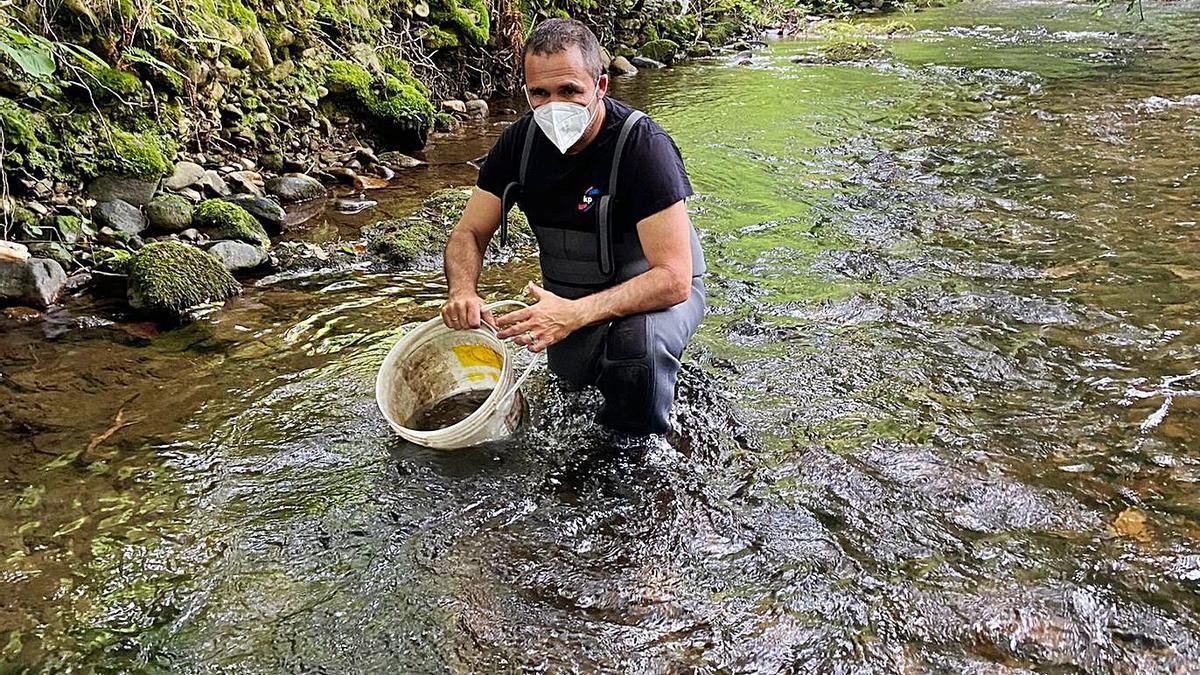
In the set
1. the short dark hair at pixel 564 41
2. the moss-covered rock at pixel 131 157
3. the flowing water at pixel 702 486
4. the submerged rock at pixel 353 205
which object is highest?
the short dark hair at pixel 564 41

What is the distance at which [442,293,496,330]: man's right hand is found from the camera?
11.0 feet

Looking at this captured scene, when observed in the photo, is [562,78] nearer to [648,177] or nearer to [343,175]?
[648,177]

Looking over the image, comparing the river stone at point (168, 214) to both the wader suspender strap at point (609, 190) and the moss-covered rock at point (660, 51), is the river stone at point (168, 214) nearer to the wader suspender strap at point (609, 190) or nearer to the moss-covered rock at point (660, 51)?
the wader suspender strap at point (609, 190)

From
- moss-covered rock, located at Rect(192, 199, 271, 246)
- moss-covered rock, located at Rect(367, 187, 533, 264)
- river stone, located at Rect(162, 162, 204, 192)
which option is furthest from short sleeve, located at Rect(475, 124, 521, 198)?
river stone, located at Rect(162, 162, 204, 192)

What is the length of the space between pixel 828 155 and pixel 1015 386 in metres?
5.20

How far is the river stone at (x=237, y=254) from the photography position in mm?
5465

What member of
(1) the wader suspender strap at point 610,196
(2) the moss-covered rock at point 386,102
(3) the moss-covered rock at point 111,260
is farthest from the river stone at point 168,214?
(1) the wader suspender strap at point 610,196

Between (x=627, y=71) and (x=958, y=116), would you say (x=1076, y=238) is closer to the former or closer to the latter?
(x=958, y=116)

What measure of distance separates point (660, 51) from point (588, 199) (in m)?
13.6

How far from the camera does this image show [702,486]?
3289mm

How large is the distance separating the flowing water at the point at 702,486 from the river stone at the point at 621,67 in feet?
31.3

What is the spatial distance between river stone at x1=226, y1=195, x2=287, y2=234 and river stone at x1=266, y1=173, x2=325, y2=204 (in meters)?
0.62

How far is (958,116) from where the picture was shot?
33.0ft

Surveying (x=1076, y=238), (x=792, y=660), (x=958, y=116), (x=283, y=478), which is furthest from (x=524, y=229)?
(x=958, y=116)
